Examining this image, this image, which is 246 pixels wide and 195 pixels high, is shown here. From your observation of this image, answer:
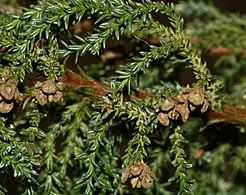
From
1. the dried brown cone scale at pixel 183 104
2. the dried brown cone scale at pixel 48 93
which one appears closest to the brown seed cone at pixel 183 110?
the dried brown cone scale at pixel 183 104

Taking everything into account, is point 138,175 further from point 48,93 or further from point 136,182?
point 48,93

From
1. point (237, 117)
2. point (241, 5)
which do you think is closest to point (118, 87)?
point (237, 117)

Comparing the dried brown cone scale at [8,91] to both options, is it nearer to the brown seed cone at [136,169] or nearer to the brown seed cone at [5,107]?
the brown seed cone at [5,107]

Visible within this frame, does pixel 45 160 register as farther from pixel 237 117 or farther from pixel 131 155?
pixel 237 117

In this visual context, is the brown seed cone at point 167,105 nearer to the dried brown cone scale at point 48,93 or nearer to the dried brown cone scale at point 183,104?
the dried brown cone scale at point 183,104

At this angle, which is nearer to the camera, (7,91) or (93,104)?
(7,91)

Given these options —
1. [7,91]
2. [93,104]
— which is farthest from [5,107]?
[93,104]

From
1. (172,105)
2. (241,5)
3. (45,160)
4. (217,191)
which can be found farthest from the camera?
(241,5)

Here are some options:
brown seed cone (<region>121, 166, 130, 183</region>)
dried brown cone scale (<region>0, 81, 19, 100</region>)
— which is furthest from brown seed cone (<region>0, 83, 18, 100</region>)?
brown seed cone (<region>121, 166, 130, 183</region>)

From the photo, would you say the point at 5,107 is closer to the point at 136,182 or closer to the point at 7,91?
the point at 7,91

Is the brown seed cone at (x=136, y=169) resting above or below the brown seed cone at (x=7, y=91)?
below

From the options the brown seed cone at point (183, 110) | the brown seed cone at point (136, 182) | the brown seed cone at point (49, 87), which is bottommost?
the brown seed cone at point (136, 182)
